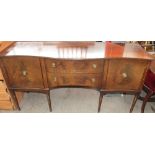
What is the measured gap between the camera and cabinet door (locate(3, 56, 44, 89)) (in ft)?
4.88

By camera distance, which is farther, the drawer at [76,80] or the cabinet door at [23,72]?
the drawer at [76,80]

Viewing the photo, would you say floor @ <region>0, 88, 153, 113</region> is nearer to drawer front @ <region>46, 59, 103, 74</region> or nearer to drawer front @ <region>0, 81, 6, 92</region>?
drawer front @ <region>0, 81, 6, 92</region>

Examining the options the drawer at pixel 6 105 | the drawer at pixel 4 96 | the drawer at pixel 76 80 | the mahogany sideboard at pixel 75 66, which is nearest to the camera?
the mahogany sideboard at pixel 75 66

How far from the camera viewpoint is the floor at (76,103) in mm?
2012

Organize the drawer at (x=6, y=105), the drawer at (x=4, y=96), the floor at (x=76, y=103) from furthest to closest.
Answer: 1. the floor at (x=76, y=103)
2. the drawer at (x=6, y=105)
3. the drawer at (x=4, y=96)

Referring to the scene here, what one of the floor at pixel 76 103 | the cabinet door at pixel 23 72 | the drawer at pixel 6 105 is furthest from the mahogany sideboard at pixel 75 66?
the floor at pixel 76 103

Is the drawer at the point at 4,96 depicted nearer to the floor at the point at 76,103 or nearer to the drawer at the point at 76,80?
the floor at the point at 76,103

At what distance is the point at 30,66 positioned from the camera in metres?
1.53

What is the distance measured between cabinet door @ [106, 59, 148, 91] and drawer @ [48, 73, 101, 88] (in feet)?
0.44

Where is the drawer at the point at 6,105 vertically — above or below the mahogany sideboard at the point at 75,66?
below

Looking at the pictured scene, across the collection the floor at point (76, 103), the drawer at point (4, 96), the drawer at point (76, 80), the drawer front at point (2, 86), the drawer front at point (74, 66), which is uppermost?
the drawer front at point (74, 66)

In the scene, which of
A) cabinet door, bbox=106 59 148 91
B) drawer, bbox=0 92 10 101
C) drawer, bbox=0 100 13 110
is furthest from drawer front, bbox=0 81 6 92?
cabinet door, bbox=106 59 148 91

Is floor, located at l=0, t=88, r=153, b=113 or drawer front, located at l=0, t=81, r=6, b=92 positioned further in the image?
floor, located at l=0, t=88, r=153, b=113
